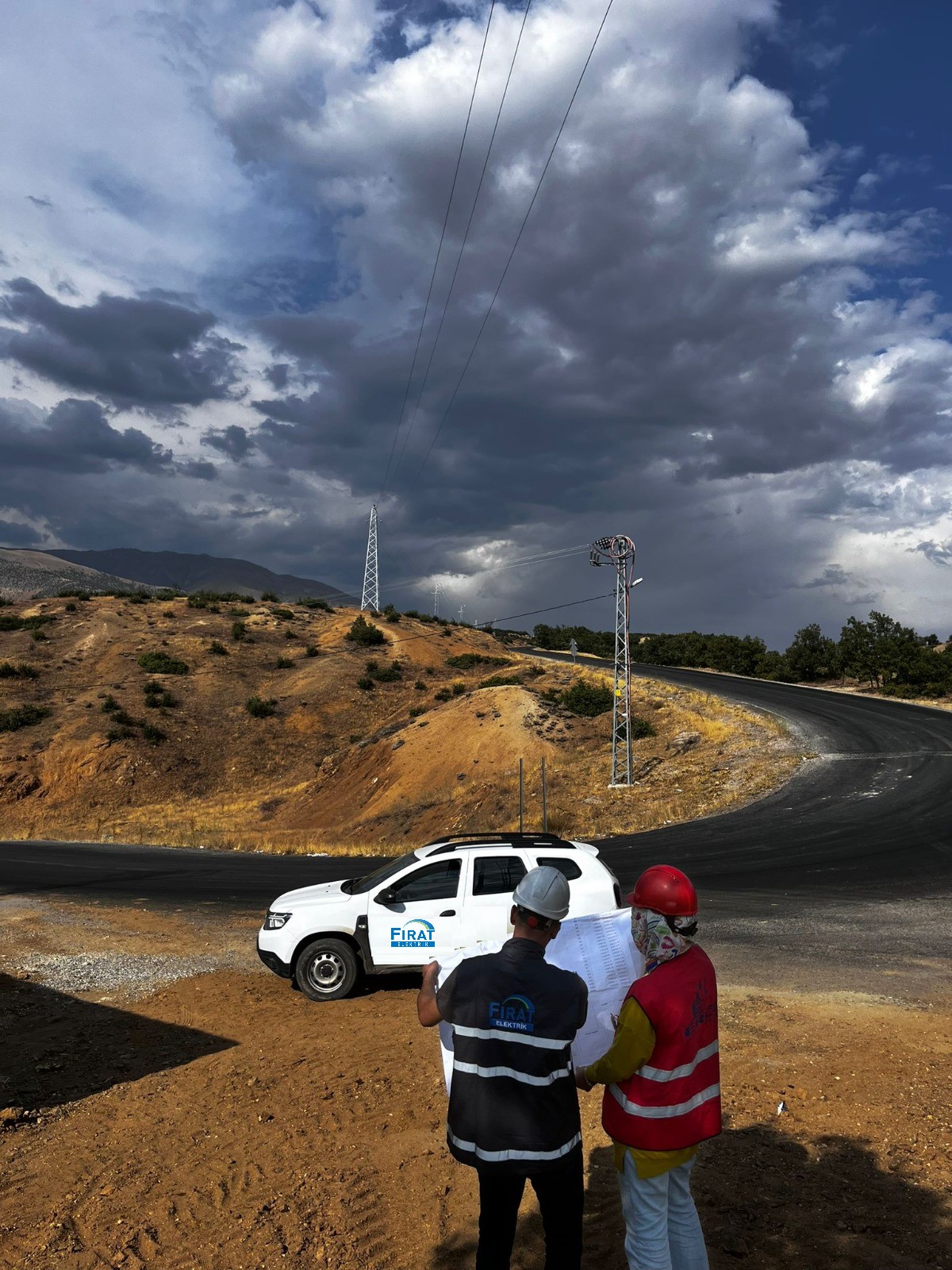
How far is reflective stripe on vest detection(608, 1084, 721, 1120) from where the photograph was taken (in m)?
3.32

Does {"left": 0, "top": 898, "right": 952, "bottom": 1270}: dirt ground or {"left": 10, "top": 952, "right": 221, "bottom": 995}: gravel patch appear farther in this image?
{"left": 10, "top": 952, "right": 221, "bottom": 995}: gravel patch

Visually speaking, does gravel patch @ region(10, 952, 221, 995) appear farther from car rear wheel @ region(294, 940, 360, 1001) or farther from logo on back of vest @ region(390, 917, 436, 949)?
logo on back of vest @ region(390, 917, 436, 949)

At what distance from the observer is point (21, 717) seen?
45.6 meters

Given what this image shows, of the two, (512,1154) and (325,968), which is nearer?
(512,1154)

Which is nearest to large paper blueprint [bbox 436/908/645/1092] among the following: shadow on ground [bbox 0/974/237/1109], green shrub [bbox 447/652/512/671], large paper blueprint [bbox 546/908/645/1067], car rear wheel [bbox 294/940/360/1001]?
large paper blueprint [bbox 546/908/645/1067]

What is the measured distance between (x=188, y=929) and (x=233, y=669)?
43720mm

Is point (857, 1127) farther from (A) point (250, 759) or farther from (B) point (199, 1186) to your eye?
(A) point (250, 759)

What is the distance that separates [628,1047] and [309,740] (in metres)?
45.8

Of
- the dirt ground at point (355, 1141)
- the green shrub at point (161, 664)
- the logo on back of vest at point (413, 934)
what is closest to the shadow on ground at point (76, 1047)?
the dirt ground at point (355, 1141)

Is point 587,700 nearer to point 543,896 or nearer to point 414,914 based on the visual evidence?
point 414,914

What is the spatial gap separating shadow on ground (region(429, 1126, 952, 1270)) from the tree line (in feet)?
165

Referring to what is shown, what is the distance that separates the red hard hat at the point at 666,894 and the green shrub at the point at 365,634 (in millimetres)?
60102

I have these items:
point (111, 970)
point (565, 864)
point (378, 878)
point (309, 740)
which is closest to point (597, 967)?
point (565, 864)

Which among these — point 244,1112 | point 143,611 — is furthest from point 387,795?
point 143,611
